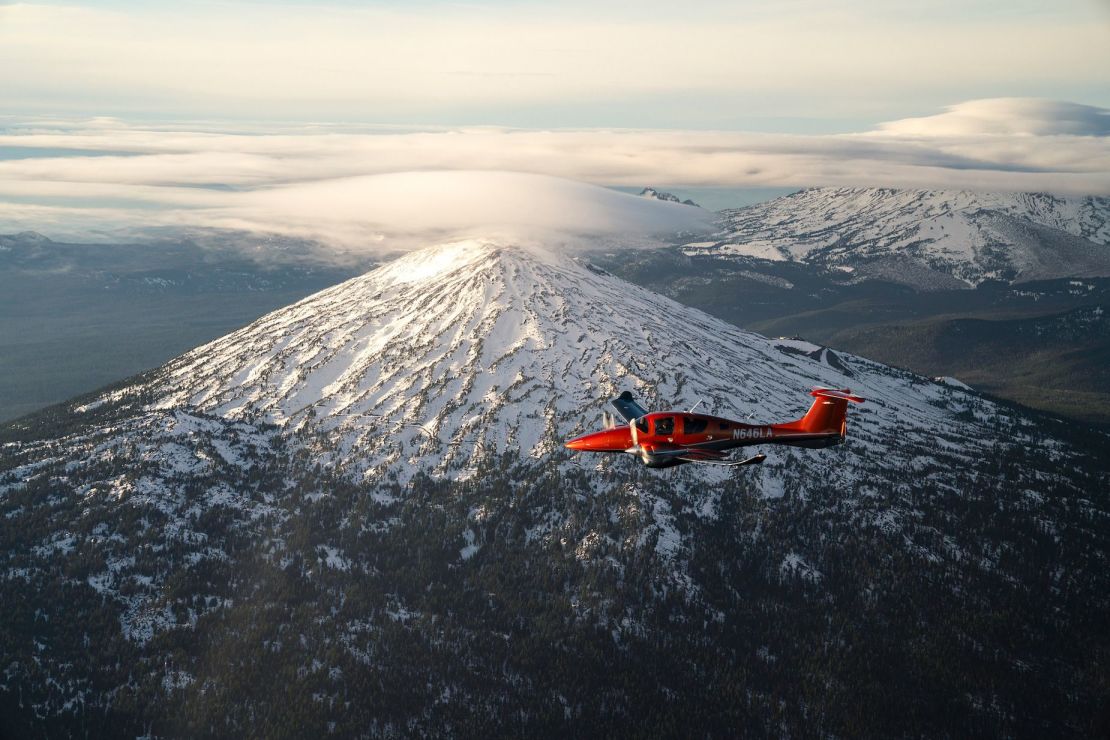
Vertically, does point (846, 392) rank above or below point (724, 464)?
above

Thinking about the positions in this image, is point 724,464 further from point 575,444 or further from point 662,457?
point 575,444

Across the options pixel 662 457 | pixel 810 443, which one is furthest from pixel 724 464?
pixel 810 443

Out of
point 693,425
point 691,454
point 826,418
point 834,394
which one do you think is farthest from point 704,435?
point 826,418

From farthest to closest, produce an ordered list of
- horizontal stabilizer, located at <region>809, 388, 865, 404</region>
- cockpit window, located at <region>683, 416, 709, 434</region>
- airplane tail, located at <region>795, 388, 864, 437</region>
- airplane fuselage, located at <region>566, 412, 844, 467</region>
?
airplane tail, located at <region>795, 388, 864, 437</region>
cockpit window, located at <region>683, 416, 709, 434</region>
airplane fuselage, located at <region>566, 412, 844, 467</region>
horizontal stabilizer, located at <region>809, 388, 865, 404</region>

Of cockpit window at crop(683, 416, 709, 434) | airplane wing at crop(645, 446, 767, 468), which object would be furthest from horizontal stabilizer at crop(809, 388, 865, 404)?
airplane wing at crop(645, 446, 767, 468)

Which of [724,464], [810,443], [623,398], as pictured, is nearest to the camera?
[724,464]

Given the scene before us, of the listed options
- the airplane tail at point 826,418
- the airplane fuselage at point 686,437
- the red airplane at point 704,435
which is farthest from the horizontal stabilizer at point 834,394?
the airplane fuselage at point 686,437

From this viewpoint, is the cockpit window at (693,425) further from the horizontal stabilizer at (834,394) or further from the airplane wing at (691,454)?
the horizontal stabilizer at (834,394)

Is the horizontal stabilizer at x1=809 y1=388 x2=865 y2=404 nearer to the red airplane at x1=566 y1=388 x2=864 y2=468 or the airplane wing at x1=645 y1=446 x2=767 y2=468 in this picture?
the red airplane at x1=566 y1=388 x2=864 y2=468
